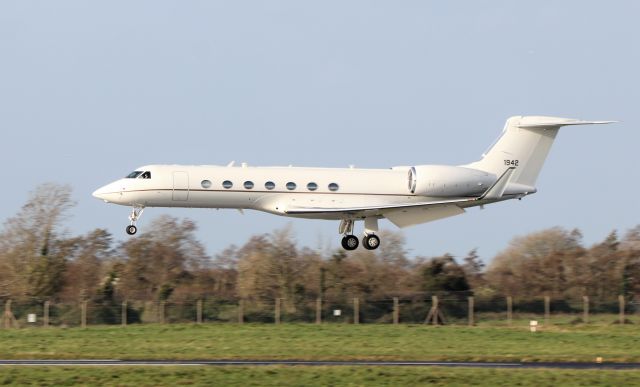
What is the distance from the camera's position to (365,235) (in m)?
37.6

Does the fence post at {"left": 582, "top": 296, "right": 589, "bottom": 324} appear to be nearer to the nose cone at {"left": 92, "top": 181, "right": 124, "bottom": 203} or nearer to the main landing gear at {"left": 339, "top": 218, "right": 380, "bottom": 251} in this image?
the main landing gear at {"left": 339, "top": 218, "right": 380, "bottom": 251}

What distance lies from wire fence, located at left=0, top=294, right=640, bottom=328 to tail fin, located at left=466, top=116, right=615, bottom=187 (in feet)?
21.1

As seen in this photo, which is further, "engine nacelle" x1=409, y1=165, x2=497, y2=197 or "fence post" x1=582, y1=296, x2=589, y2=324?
"fence post" x1=582, y1=296, x2=589, y2=324

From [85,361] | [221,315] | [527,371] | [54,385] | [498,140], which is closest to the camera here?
[54,385]

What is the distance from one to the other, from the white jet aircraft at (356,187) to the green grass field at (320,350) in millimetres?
3903

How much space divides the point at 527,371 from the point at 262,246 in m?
37.2

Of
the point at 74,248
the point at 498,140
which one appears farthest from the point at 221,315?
the point at 74,248

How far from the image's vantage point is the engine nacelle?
36875 millimetres

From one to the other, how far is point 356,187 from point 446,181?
3222mm

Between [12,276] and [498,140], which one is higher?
[498,140]

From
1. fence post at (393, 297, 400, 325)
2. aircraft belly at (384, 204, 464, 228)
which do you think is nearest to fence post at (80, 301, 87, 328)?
fence post at (393, 297, 400, 325)

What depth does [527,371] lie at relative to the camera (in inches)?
1025

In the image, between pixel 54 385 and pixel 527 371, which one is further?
pixel 527 371

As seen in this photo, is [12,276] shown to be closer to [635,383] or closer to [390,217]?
[390,217]
